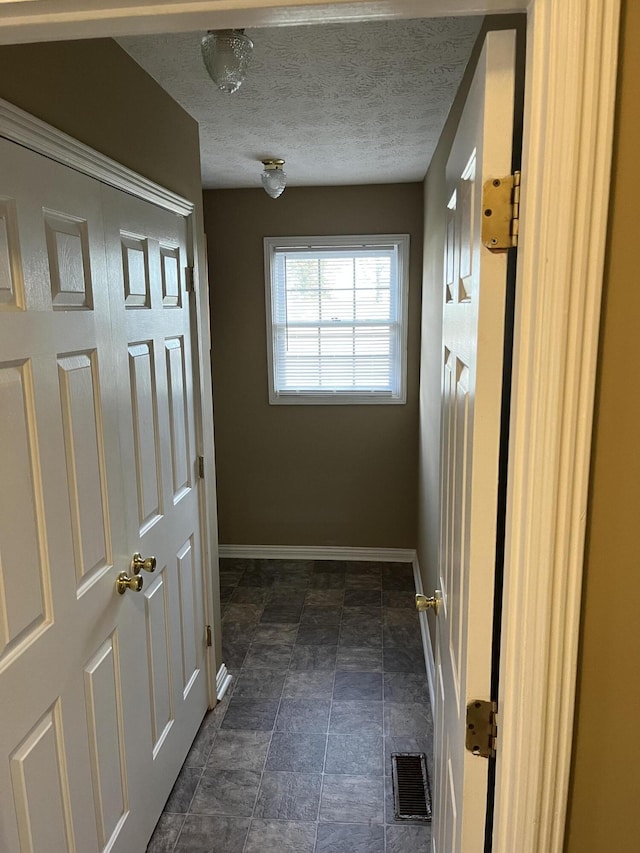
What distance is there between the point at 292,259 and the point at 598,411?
11.5 feet

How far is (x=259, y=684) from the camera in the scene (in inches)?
116

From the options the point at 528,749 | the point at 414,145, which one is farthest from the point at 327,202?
the point at 528,749

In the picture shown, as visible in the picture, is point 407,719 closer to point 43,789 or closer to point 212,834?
point 212,834

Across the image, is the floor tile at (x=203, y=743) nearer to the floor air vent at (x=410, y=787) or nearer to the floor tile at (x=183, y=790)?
the floor tile at (x=183, y=790)

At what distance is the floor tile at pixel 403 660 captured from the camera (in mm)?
3078

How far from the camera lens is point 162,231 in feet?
6.95

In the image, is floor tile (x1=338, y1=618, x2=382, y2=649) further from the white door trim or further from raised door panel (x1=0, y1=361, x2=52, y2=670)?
raised door panel (x1=0, y1=361, x2=52, y2=670)

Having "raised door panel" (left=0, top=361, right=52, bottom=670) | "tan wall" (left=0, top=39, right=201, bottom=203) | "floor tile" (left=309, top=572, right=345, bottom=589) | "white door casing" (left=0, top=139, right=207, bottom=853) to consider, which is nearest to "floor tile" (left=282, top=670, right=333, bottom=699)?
"white door casing" (left=0, top=139, right=207, bottom=853)

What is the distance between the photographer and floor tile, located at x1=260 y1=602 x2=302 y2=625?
358 centimetres

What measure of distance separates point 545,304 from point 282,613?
126 inches

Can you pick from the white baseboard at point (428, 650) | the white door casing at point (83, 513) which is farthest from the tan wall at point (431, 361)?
the white door casing at point (83, 513)

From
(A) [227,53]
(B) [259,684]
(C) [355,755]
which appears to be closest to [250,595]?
(B) [259,684]

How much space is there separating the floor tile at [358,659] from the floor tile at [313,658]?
0.04 m

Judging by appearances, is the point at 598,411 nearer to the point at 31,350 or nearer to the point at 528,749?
the point at 528,749
